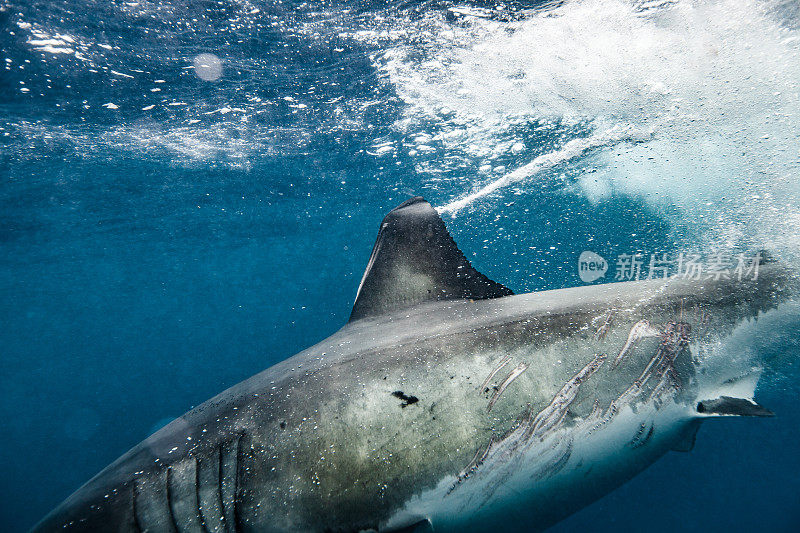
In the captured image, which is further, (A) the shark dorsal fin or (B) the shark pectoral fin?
(A) the shark dorsal fin

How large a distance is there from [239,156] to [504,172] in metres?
12.4

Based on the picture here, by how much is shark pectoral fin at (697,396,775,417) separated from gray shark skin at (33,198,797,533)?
0.5 inches

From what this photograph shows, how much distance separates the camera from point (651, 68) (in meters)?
10.0

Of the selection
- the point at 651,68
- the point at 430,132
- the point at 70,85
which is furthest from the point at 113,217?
the point at 651,68

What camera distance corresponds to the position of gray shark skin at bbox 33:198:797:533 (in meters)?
2.11

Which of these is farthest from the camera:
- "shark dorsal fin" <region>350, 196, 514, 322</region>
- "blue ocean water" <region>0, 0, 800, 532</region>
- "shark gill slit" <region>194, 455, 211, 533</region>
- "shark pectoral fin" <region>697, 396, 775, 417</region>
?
"blue ocean water" <region>0, 0, 800, 532</region>

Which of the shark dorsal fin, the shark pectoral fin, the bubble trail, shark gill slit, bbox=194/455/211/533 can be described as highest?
the bubble trail

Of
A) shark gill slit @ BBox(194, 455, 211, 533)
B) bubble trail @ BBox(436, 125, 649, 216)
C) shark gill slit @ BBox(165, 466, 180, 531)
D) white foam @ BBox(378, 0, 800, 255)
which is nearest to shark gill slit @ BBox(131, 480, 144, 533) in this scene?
shark gill slit @ BBox(165, 466, 180, 531)

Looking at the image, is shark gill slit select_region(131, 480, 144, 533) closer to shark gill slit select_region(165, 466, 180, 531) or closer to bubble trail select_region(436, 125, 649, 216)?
shark gill slit select_region(165, 466, 180, 531)

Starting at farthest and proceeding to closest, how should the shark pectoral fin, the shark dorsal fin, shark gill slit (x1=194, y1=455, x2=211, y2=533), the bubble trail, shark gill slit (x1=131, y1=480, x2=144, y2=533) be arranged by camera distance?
the bubble trail < the shark dorsal fin < the shark pectoral fin < shark gill slit (x1=194, y1=455, x2=211, y2=533) < shark gill slit (x1=131, y1=480, x2=144, y2=533)

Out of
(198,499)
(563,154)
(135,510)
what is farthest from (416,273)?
(563,154)

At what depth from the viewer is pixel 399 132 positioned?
14211 millimetres

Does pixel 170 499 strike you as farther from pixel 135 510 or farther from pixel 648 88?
pixel 648 88

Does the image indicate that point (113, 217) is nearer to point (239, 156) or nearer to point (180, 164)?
point (180, 164)
